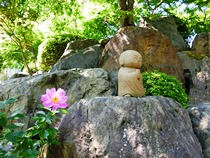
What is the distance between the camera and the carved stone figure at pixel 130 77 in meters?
4.02

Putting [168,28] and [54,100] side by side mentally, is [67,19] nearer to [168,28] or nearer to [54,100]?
[168,28]

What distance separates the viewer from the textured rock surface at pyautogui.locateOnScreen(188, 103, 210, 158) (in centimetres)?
354

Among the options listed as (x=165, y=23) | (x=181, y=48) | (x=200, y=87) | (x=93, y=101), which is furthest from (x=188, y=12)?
(x=93, y=101)

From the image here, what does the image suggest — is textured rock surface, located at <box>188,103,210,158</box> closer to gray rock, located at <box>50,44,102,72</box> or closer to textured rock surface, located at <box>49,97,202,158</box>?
textured rock surface, located at <box>49,97,202,158</box>

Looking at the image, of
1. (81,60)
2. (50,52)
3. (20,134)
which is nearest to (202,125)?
(20,134)

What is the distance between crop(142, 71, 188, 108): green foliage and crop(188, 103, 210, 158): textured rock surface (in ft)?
1.08

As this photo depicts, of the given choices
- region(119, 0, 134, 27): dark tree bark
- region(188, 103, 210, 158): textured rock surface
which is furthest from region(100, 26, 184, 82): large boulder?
region(188, 103, 210, 158): textured rock surface

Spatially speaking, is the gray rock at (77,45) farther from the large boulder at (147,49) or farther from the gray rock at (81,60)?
the large boulder at (147,49)

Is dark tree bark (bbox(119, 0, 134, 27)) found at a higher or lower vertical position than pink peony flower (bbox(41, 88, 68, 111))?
higher

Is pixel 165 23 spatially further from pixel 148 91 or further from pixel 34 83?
pixel 34 83

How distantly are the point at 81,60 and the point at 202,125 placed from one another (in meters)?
4.12

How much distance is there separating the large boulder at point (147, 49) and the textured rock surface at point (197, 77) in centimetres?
40

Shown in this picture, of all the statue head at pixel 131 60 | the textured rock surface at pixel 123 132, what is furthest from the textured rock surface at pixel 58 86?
the textured rock surface at pixel 123 132

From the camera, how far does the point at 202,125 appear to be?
3799 millimetres
